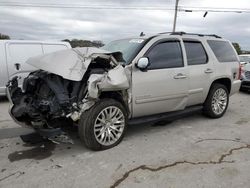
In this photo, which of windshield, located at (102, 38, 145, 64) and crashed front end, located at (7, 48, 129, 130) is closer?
crashed front end, located at (7, 48, 129, 130)

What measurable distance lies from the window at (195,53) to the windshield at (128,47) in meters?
1.07

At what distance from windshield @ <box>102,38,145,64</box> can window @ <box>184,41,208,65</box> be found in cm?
107

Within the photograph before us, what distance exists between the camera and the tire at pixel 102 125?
3.77 meters

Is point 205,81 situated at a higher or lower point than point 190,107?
higher

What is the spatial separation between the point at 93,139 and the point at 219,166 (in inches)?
70.2

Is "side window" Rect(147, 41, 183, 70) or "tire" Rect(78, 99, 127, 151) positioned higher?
"side window" Rect(147, 41, 183, 70)

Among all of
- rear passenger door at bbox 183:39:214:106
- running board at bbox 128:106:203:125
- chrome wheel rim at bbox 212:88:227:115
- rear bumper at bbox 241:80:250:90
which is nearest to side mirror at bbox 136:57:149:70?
running board at bbox 128:106:203:125

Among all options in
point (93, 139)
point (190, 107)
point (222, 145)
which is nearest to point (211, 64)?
point (190, 107)

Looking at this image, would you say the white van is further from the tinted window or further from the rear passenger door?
the tinted window

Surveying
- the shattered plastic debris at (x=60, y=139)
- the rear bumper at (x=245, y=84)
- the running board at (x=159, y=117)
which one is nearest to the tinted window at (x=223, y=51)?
the running board at (x=159, y=117)

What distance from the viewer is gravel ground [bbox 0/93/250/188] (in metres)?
3.11

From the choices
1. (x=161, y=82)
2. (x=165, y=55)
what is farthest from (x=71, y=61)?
(x=165, y=55)

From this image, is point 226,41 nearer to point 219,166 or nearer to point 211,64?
point 211,64

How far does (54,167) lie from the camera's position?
136 inches
